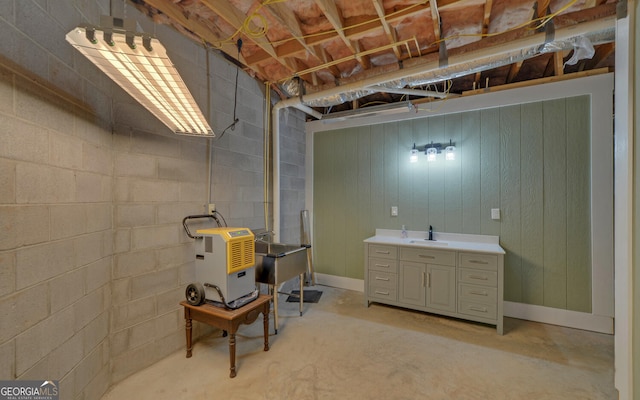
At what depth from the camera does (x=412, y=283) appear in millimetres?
2914

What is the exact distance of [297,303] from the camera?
3256 millimetres

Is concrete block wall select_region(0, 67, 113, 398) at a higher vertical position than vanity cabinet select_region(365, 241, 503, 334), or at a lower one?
higher

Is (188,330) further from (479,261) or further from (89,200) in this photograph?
(479,261)

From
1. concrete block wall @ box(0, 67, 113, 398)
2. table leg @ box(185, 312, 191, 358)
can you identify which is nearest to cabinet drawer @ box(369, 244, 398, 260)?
table leg @ box(185, 312, 191, 358)

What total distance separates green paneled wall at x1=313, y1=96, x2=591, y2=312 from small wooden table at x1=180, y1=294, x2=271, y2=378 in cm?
202

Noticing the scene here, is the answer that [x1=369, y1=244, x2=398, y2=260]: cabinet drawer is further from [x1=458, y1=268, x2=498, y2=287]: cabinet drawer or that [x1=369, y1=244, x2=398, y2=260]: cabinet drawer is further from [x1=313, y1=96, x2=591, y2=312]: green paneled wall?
[x1=458, y1=268, x2=498, y2=287]: cabinet drawer

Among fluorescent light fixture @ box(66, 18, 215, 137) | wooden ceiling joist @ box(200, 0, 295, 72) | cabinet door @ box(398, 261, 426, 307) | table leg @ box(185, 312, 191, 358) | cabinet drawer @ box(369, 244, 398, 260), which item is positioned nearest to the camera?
fluorescent light fixture @ box(66, 18, 215, 137)

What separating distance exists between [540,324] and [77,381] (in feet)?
13.2

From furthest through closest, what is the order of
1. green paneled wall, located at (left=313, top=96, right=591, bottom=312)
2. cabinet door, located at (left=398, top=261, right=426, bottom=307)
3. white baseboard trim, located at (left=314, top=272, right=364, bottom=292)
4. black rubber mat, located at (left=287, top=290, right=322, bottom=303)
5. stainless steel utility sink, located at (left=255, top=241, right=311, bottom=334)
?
1. white baseboard trim, located at (left=314, top=272, right=364, bottom=292)
2. black rubber mat, located at (left=287, top=290, right=322, bottom=303)
3. cabinet door, located at (left=398, top=261, right=426, bottom=307)
4. green paneled wall, located at (left=313, top=96, right=591, bottom=312)
5. stainless steel utility sink, located at (left=255, top=241, right=311, bottom=334)

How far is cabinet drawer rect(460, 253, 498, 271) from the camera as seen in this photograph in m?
2.54

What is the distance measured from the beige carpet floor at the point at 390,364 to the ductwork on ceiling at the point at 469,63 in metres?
2.54

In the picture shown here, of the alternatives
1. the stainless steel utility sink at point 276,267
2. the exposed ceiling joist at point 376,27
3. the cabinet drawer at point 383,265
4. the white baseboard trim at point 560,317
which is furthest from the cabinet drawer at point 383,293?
the exposed ceiling joist at point 376,27

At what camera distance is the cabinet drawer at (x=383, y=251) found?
3.00m

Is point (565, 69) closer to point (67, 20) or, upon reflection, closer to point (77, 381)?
point (67, 20)
